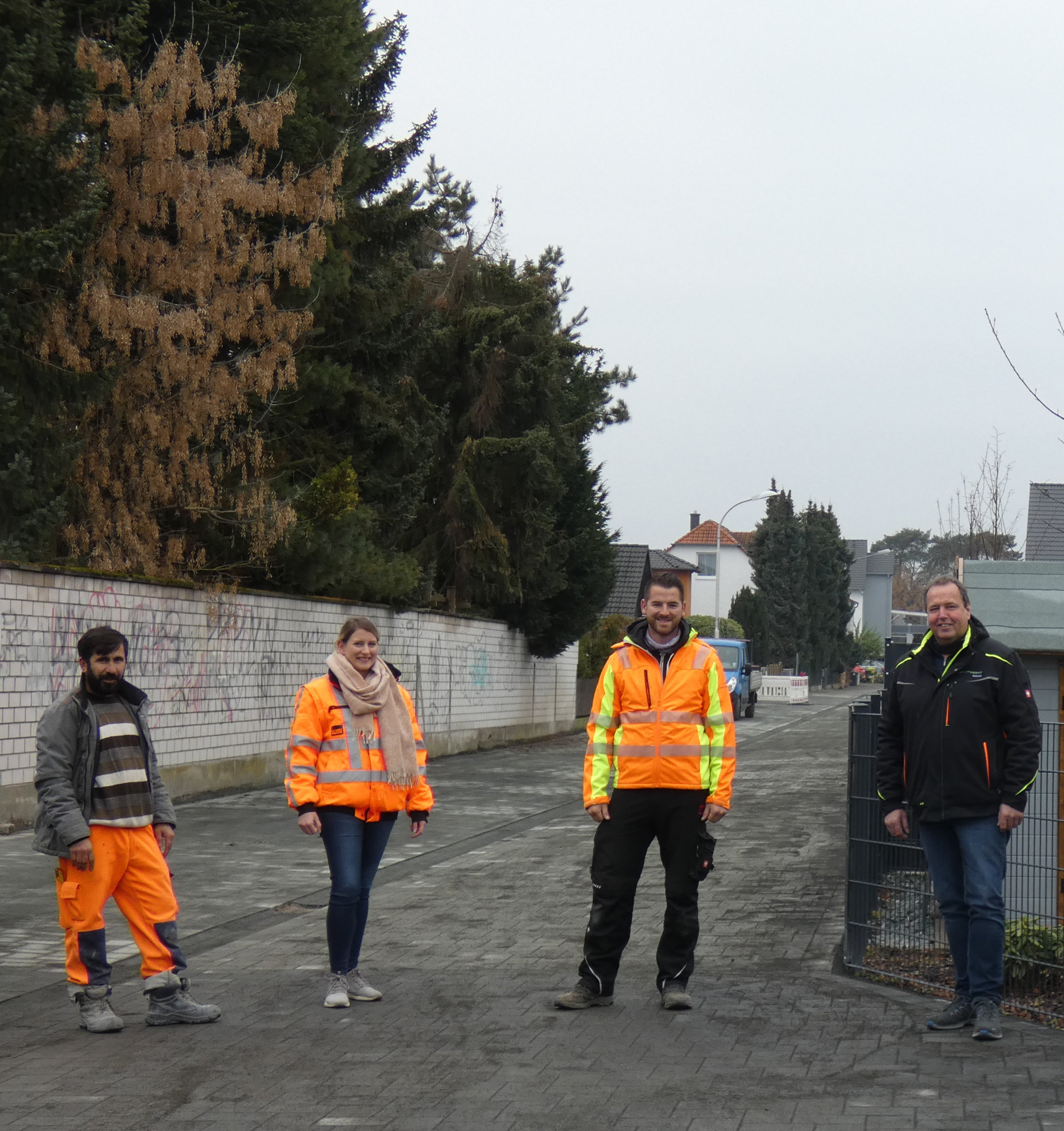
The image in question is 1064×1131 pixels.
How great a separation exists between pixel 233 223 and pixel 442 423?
7263 mm

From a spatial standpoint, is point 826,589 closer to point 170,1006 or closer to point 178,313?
point 178,313

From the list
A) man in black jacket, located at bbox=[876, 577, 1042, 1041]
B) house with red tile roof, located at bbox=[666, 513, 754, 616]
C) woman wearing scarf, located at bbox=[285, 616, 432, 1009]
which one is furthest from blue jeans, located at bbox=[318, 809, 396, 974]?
house with red tile roof, located at bbox=[666, 513, 754, 616]

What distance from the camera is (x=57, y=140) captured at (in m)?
13.1

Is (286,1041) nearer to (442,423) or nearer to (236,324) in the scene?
(236,324)

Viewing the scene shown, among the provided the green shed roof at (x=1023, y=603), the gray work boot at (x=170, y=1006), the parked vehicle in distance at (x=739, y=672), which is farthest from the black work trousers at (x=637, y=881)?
the parked vehicle in distance at (x=739, y=672)

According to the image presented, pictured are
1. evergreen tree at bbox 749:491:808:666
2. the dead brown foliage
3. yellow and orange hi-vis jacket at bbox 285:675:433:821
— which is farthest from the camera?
evergreen tree at bbox 749:491:808:666

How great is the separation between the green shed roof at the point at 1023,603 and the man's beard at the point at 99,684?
14.7ft

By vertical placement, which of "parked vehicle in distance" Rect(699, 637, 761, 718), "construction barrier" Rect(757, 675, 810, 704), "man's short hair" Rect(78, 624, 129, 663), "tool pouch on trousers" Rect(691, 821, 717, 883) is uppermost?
"man's short hair" Rect(78, 624, 129, 663)

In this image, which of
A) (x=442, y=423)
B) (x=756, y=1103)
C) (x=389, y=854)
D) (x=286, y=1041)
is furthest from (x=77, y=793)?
(x=442, y=423)

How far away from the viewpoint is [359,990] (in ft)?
22.0

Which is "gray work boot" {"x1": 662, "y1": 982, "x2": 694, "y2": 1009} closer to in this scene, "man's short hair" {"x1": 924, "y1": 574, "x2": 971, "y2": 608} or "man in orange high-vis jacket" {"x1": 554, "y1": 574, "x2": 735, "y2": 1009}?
"man in orange high-vis jacket" {"x1": 554, "y1": 574, "x2": 735, "y2": 1009}

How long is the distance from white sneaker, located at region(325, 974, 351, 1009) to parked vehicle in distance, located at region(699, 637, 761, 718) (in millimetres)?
29191

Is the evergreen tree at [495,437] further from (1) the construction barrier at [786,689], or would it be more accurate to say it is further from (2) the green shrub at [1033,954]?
(1) the construction barrier at [786,689]

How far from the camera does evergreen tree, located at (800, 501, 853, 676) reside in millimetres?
81125
